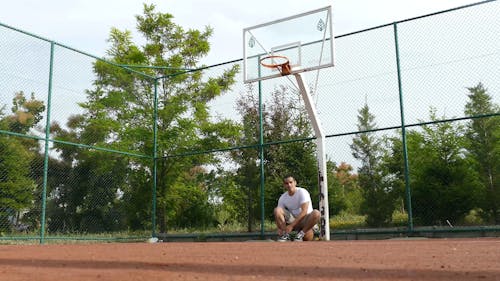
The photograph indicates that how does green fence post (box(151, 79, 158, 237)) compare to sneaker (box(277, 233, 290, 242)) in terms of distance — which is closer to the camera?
sneaker (box(277, 233, 290, 242))

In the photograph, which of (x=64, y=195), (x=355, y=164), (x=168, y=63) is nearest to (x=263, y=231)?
(x=355, y=164)

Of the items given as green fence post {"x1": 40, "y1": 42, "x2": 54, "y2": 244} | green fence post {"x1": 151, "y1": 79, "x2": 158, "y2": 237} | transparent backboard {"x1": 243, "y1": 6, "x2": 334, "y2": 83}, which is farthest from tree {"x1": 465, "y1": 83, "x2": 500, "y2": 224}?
green fence post {"x1": 40, "y1": 42, "x2": 54, "y2": 244}

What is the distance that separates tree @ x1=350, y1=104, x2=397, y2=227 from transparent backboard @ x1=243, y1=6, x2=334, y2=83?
1.36m

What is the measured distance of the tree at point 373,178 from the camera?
820 centimetres

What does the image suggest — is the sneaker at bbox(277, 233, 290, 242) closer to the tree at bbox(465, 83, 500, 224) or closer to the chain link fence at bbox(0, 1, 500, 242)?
the chain link fence at bbox(0, 1, 500, 242)

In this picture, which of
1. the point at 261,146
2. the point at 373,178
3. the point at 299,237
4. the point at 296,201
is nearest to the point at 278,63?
the point at 261,146

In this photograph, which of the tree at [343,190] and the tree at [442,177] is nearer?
the tree at [442,177]

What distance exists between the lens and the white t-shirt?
6656 mm

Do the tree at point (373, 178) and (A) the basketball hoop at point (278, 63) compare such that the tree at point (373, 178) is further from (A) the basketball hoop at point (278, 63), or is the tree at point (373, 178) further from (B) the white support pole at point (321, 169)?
(A) the basketball hoop at point (278, 63)

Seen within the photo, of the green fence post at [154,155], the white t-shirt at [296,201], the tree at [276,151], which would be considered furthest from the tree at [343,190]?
the green fence post at [154,155]

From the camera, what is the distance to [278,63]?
7.89 m

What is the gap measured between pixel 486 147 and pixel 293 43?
13.4 ft

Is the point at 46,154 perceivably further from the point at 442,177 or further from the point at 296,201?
the point at 442,177

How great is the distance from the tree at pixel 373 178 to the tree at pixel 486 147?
154cm
